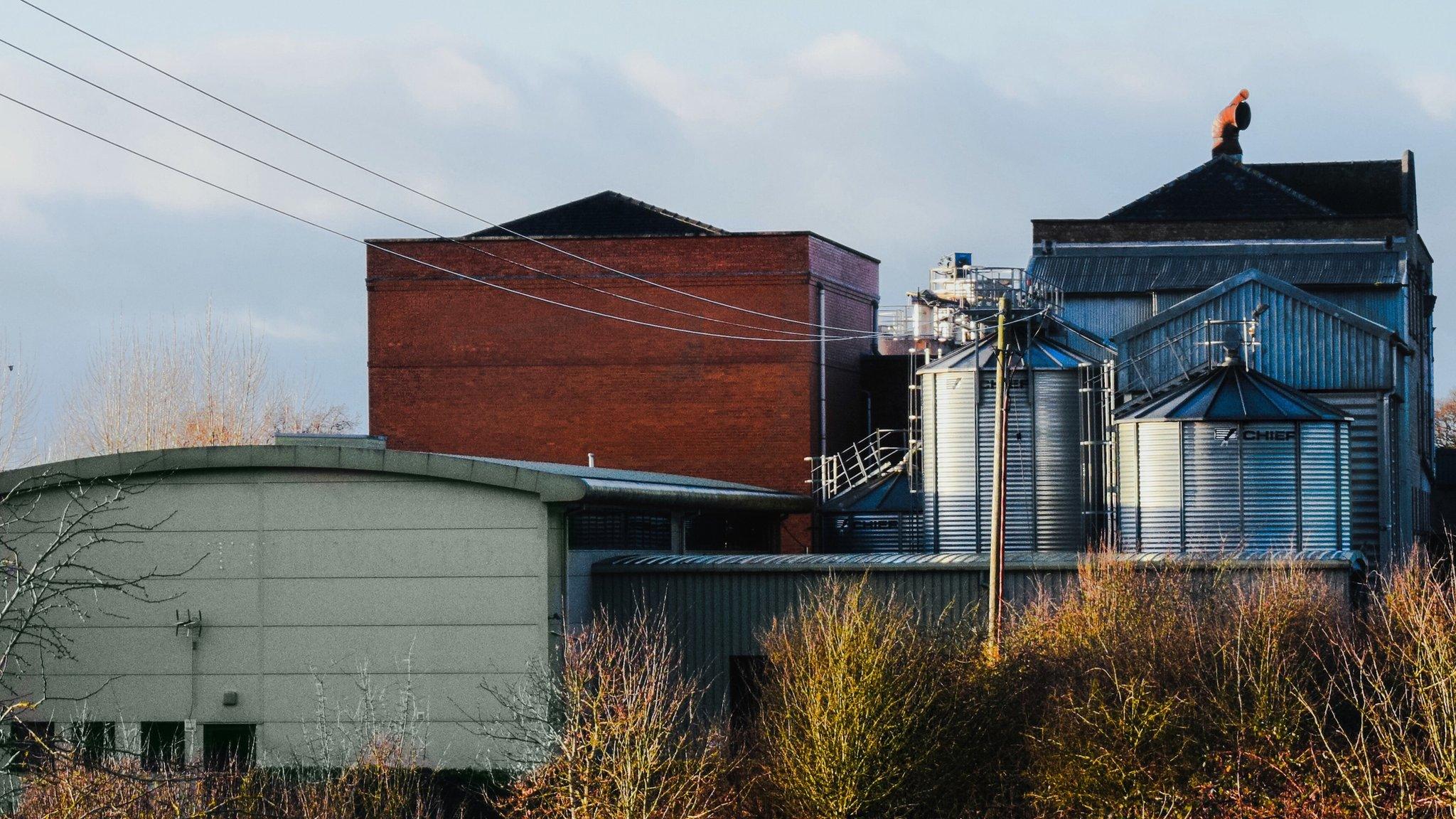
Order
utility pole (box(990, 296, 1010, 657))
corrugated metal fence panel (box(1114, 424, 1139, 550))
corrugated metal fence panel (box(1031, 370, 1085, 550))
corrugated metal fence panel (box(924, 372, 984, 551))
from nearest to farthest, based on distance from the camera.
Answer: utility pole (box(990, 296, 1010, 657))
corrugated metal fence panel (box(1114, 424, 1139, 550))
corrugated metal fence panel (box(1031, 370, 1085, 550))
corrugated metal fence panel (box(924, 372, 984, 551))

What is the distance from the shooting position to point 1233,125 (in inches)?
2249

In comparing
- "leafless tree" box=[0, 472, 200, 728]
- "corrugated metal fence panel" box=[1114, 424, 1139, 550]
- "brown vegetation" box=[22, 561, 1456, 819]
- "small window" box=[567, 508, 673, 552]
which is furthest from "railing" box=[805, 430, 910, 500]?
"leafless tree" box=[0, 472, 200, 728]

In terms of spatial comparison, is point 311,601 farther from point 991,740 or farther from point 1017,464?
point 1017,464

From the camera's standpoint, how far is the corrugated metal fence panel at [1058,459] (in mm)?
31719

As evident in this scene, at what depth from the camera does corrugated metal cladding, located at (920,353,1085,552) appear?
1250 inches

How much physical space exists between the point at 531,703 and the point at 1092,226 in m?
31.3

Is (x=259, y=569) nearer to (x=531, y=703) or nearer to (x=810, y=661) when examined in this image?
(x=531, y=703)

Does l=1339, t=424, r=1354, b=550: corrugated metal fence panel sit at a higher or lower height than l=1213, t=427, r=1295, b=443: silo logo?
lower

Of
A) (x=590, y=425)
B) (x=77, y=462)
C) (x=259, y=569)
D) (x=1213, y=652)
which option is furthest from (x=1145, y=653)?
(x=590, y=425)

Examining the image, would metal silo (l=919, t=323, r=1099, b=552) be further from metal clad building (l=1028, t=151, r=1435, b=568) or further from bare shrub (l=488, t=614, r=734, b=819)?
bare shrub (l=488, t=614, r=734, b=819)

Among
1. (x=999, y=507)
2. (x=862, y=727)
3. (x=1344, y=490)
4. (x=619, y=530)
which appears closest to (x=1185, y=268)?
(x=1344, y=490)

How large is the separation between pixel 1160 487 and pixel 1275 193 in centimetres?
2406

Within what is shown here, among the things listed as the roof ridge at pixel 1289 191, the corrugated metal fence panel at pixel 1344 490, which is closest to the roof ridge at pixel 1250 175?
the roof ridge at pixel 1289 191

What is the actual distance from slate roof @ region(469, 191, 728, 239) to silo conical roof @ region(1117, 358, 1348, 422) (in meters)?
17.0
